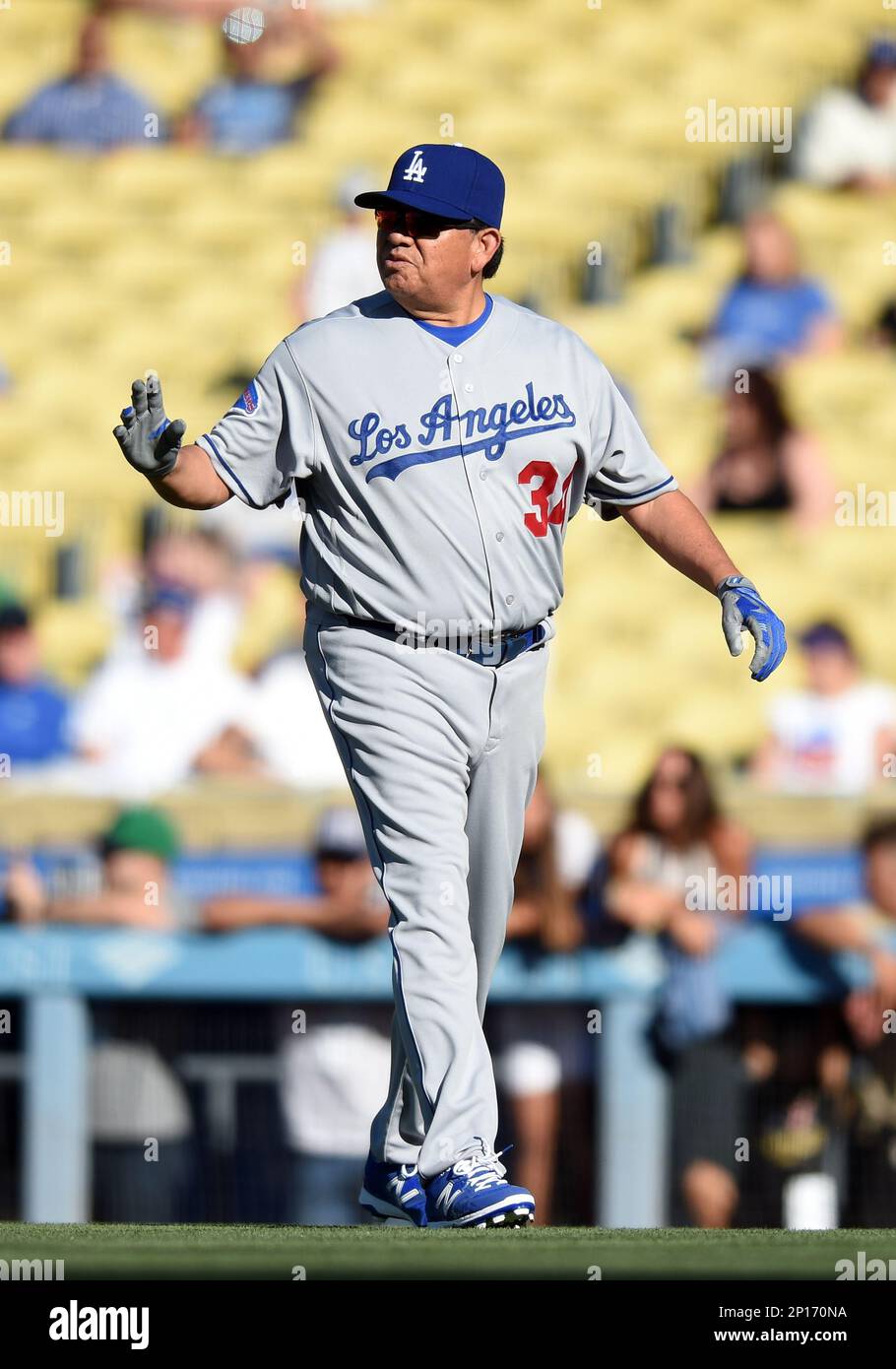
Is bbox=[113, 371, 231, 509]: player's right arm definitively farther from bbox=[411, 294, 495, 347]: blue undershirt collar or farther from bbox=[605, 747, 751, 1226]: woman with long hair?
bbox=[605, 747, 751, 1226]: woman with long hair

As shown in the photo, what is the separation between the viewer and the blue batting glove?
10.0ft

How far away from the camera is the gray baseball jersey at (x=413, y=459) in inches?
120

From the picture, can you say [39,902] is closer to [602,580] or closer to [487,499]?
[602,580]

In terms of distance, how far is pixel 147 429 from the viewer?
2.89m

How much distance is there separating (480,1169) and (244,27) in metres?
5.67

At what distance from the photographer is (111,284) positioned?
23.9ft

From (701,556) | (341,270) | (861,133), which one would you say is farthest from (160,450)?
(861,133)

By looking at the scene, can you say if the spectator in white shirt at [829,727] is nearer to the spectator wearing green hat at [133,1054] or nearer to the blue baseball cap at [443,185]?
the spectator wearing green hat at [133,1054]

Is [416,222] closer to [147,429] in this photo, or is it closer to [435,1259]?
[147,429]

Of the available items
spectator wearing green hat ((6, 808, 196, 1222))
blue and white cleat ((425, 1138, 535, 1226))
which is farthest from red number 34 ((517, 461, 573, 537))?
spectator wearing green hat ((6, 808, 196, 1222))

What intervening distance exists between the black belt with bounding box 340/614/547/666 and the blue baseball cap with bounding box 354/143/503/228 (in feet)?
2.03

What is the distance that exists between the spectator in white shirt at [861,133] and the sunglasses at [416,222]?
4509mm
